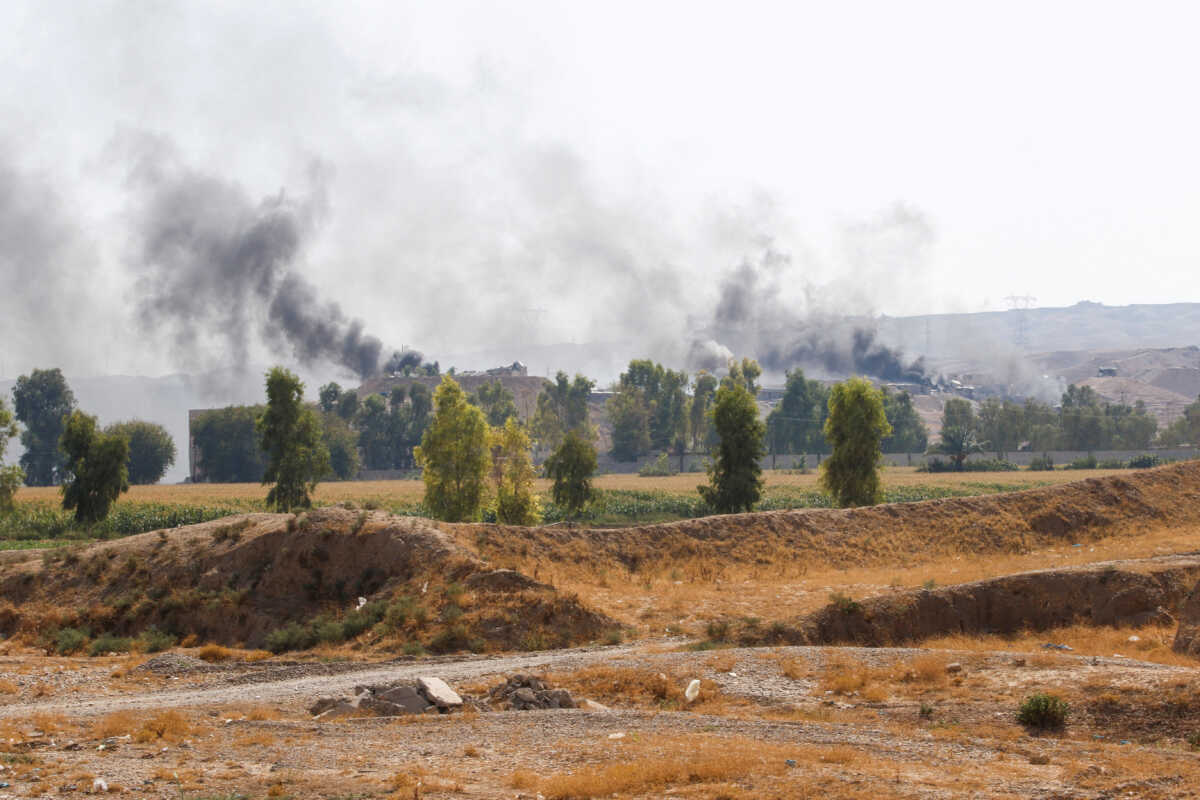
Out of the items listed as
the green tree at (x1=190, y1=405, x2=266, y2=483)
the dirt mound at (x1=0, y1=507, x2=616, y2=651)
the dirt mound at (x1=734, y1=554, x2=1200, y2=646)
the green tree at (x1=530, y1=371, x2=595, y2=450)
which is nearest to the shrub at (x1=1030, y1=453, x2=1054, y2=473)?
the green tree at (x1=530, y1=371, x2=595, y2=450)

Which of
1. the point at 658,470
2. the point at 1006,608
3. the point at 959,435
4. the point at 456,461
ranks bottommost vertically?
the point at 658,470

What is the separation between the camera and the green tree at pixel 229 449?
131875 millimetres

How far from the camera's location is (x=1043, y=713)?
1530cm

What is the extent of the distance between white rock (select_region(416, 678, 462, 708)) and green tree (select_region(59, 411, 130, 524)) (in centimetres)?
5012

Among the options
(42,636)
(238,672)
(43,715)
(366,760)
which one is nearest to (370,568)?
(238,672)

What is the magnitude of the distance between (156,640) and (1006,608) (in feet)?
78.4

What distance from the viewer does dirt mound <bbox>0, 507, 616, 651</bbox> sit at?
26969 mm

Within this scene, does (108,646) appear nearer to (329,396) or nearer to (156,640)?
(156,640)

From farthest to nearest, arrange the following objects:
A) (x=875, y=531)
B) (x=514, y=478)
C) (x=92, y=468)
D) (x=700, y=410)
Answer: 1. (x=700, y=410)
2. (x=92, y=468)
3. (x=514, y=478)
4. (x=875, y=531)

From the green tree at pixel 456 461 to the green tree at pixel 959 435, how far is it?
83.5 metres

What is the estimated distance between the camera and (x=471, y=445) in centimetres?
4934

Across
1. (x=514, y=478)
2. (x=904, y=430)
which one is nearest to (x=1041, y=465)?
(x=904, y=430)

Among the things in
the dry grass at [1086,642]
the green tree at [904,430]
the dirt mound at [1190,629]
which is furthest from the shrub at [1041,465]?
the dirt mound at [1190,629]

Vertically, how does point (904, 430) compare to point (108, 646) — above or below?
above
